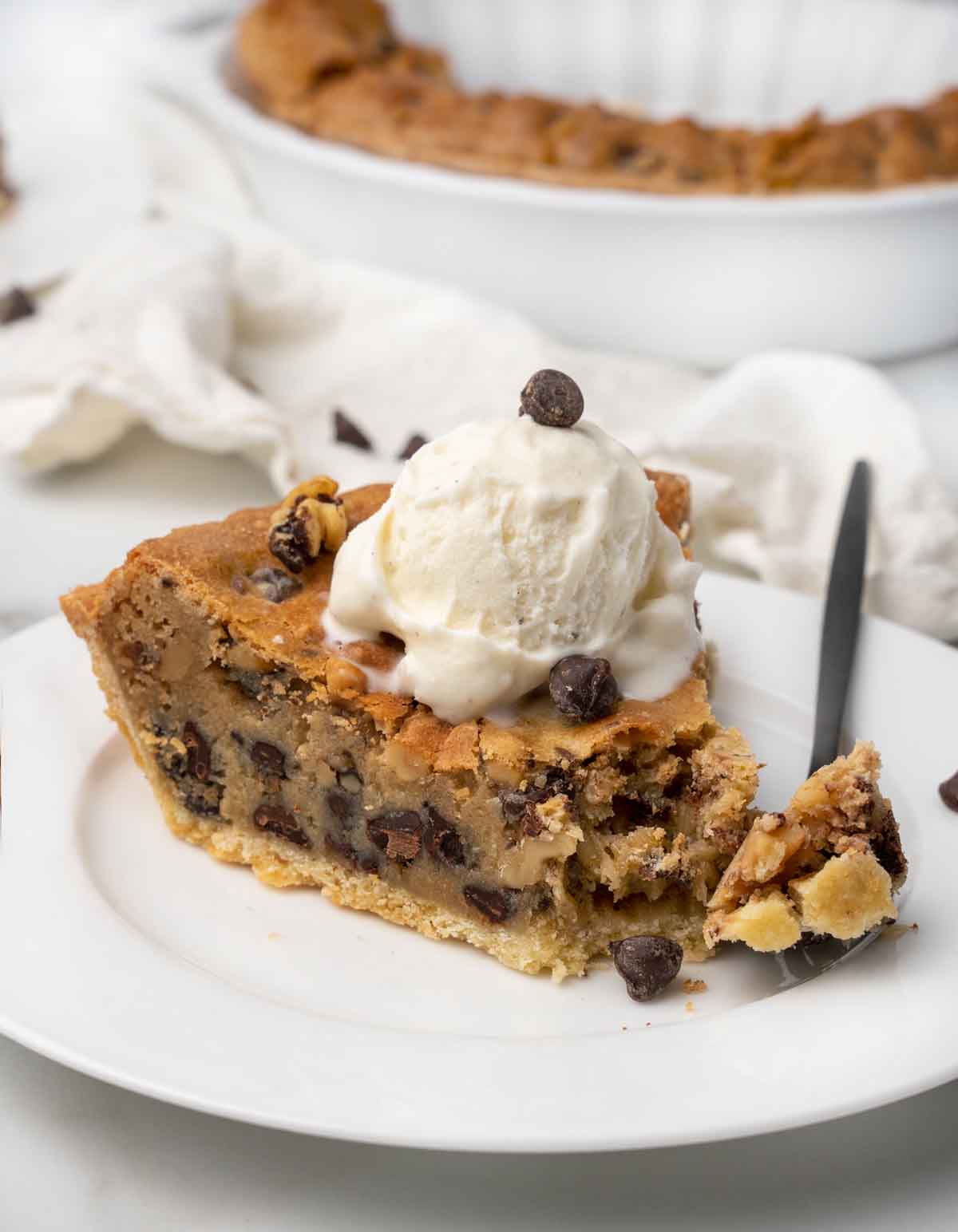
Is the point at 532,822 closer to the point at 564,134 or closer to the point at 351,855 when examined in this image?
the point at 351,855

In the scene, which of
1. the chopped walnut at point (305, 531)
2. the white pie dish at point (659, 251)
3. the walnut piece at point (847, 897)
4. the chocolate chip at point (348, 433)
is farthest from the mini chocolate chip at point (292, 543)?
the white pie dish at point (659, 251)

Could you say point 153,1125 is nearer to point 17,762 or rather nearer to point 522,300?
point 17,762

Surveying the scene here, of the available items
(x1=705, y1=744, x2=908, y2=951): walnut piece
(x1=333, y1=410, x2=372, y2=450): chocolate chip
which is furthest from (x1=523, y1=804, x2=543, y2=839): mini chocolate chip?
(x1=333, y1=410, x2=372, y2=450): chocolate chip

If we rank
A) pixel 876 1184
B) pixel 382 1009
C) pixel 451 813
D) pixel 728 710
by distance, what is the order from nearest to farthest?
pixel 876 1184 < pixel 382 1009 < pixel 451 813 < pixel 728 710

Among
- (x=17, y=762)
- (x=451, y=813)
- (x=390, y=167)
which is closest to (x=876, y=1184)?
(x=451, y=813)

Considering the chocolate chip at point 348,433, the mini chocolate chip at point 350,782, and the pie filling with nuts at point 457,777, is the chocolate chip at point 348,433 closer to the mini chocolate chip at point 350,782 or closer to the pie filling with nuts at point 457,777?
the pie filling with nuts at point 457,777
